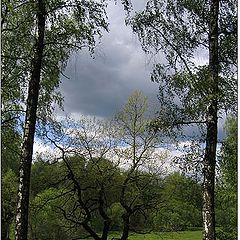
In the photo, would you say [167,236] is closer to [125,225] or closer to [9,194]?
[125,225]

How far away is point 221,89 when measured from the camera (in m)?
3.54

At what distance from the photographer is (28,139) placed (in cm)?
331

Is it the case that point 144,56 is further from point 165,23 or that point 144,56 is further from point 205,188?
point 205,188

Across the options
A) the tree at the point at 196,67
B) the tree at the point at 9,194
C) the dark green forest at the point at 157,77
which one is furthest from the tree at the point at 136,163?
the tree at the point at 196,67

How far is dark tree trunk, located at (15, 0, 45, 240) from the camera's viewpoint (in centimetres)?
324

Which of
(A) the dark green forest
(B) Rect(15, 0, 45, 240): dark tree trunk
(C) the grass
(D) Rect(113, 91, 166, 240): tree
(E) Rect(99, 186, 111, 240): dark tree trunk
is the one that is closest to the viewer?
(B) Rect(15, 0, 45, 240): dark tree trunk

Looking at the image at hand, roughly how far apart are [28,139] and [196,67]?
4.61 feet

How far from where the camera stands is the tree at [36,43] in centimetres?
330

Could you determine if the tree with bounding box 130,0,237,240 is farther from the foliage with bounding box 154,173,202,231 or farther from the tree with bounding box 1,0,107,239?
the foliage with bounding box 154,173,202,231

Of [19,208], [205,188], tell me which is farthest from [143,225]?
[19,208]

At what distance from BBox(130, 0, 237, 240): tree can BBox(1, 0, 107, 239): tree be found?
60 cm

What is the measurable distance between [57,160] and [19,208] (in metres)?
2.66

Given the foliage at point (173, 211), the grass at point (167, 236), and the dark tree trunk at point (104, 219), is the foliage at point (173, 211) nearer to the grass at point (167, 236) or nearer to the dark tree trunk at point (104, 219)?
the grass at point (167, 236)

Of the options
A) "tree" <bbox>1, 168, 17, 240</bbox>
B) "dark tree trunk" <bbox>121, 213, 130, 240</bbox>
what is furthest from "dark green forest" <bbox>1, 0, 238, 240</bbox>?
"dark tree trunk" <bbox>121, 213, 130, 240</bbox>
